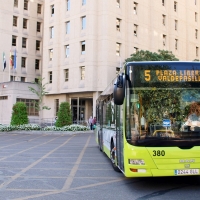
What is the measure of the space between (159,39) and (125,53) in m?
6.96

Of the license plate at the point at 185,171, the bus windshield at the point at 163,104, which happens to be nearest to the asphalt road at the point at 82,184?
the license plate at the point at 185,171

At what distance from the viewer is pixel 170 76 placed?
678 centimetres

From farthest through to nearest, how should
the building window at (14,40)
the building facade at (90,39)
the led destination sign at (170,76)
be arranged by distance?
the building window at (14,40) < the building facade at (90,39) < the led destination sign at (170,76)

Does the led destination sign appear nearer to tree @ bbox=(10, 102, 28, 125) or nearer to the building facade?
tree @ bbox=(10, 102, 28, 125)

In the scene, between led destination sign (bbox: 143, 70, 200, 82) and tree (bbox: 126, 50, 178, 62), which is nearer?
led destination sign (bbox: 143, 70, 200, 82)

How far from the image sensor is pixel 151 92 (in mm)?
6730

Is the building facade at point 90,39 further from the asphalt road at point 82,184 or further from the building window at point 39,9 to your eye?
the asphalt road at point 82,184

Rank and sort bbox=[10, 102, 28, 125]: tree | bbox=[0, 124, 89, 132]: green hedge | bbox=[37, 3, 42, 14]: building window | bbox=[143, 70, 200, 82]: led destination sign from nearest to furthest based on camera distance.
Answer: bbox=[143, 70, 200, 82]: led destination sign < bbox=[0, 124, 89, 132]: green hedge < bbox=[10, 102, 28, 125]: tree < bbox=[37, 3, 42, 14]: building window

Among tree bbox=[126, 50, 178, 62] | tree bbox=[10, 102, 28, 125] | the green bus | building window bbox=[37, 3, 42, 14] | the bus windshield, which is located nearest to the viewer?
the green bus

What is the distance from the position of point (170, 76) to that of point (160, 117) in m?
0.95

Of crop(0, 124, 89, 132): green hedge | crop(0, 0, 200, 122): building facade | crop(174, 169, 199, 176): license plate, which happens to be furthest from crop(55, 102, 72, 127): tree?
crop(174, 169, 199, 176): license plate

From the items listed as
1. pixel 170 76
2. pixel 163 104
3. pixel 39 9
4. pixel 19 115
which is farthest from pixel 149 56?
pixel 163 104

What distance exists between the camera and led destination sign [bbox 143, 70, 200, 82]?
677cm

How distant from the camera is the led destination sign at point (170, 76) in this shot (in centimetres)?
677
